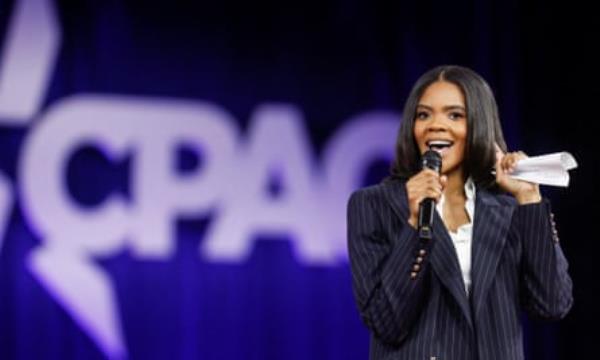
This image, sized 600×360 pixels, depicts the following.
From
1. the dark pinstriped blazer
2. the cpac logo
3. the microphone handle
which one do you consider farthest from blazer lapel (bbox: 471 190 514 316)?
the cpac logo

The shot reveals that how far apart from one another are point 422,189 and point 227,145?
2.38m

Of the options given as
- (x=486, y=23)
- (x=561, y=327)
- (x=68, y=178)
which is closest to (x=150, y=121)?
(x=68, y=178)

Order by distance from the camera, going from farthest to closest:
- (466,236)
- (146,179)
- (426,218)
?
(146,179)
(466,236)
(426,218)

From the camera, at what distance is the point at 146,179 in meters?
3.72

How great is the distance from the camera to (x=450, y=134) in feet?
5.44

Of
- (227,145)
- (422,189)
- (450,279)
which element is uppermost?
(227,145)

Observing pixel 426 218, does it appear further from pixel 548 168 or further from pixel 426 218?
pixel 548 168

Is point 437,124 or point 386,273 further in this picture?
point 437,124

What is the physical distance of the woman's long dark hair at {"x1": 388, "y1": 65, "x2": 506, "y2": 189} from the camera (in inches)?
65.8

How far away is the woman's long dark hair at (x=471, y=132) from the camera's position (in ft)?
5.48

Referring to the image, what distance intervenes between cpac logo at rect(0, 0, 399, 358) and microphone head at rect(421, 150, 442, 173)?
7.38ft

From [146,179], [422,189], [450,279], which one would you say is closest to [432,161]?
[422,189]

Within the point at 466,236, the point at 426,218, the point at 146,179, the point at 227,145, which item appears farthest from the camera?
the point at 227,145

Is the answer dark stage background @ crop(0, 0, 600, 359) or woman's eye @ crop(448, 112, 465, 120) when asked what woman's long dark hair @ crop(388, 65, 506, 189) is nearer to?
woman's eye @ crop(448, 112, 465, 120)
